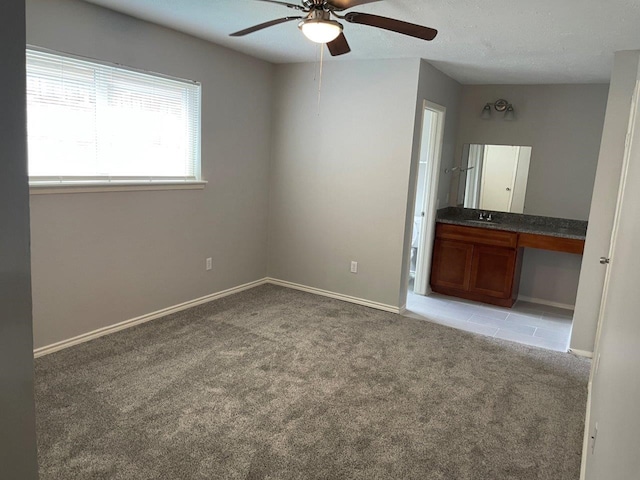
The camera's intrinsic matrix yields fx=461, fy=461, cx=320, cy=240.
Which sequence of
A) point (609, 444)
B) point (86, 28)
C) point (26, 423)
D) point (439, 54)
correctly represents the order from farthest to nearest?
point (439, 54) < point (86, 28) < point (609, 444) < point (26, 423)

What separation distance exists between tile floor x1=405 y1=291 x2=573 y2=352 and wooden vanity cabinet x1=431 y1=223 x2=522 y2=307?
0.12 m

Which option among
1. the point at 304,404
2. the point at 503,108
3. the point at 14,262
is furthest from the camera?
the point at 503,108

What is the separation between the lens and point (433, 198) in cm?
493

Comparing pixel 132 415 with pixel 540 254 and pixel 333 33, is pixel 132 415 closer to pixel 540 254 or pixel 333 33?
pixel 333 33

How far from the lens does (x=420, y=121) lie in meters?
4.23


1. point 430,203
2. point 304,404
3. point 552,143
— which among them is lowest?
point 304,404

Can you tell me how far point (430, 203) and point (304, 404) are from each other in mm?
2943

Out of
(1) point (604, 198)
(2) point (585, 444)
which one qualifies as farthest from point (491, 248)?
(2) point (585, 444)

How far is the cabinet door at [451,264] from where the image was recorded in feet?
16.2

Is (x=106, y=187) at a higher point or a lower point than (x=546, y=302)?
higher

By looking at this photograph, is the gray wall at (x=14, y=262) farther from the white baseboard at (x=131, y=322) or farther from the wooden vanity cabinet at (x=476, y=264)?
the wooden vanity cabinet at (x=476, y=264)

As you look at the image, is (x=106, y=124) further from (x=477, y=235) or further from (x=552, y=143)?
(x=552, y=143)

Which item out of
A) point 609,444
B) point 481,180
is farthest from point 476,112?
point 609,444

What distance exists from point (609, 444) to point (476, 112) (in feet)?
14.8
